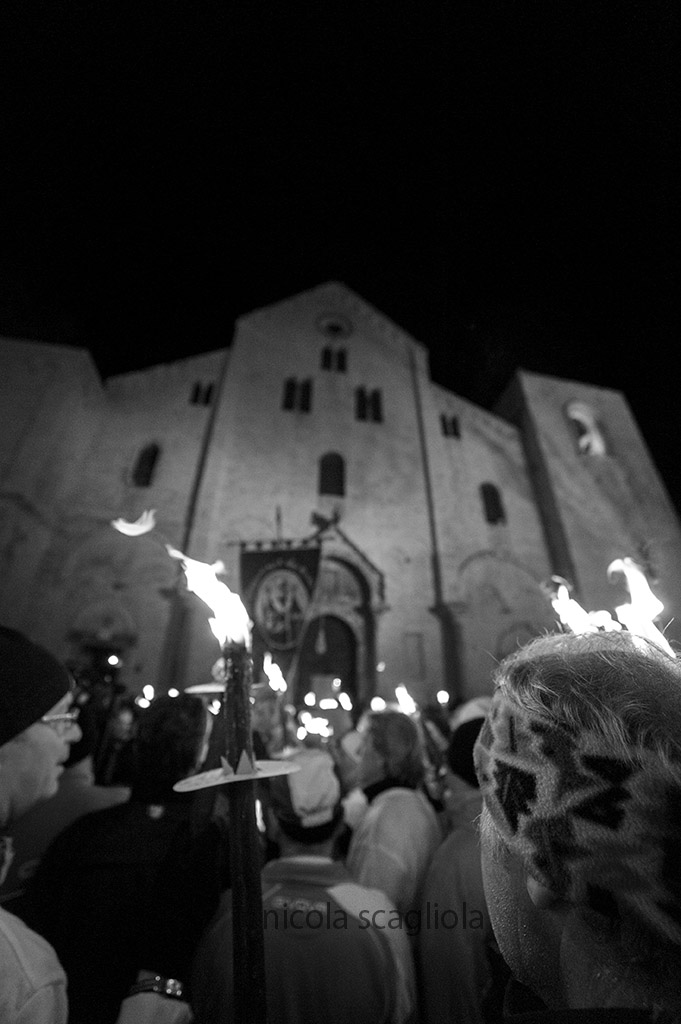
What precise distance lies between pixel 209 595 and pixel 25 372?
12523 millimetres

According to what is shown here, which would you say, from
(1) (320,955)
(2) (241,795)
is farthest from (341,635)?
(2) (241,795)

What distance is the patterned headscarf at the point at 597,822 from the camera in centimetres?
69

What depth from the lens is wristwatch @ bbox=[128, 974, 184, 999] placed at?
125 cm

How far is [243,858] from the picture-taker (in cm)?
116

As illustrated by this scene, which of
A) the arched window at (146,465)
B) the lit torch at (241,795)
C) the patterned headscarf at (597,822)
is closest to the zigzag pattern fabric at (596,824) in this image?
the patterned headscarf at (597,822)

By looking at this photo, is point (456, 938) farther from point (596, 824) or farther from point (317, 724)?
point (317, 724)

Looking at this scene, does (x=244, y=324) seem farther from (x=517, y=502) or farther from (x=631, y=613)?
(x=631, y=613)

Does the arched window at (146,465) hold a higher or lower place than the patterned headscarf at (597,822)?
higher

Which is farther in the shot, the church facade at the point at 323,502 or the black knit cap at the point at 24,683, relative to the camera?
the church facade at the point at 323,502

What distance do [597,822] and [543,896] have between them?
0.59 feet

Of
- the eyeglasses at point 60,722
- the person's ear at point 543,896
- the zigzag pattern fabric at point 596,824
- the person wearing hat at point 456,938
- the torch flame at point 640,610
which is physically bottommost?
the person wearing hat at point 456,938

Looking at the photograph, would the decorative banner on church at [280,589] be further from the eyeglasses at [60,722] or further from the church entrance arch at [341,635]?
the eyeglasses at [60,722]

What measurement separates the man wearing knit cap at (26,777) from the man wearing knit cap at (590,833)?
1.18 m

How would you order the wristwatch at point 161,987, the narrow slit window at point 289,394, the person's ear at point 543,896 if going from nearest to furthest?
the person's ear at point 543,896
the wristwatch at point 161,987
the narrow slit window at point 289,394
